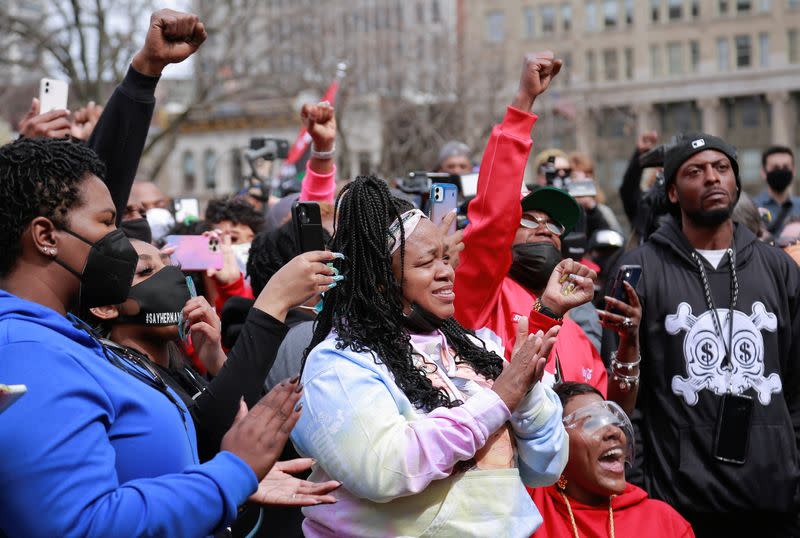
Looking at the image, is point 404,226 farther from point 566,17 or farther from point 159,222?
point 566,17

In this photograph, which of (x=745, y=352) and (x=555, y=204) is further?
(x=555, y=204)

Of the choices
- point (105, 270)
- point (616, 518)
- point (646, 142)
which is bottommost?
point (616, 518)

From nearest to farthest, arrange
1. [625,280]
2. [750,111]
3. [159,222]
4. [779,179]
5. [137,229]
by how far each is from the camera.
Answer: [625,280] < [137,229] < [159,222] < [779,179] < [750,111]

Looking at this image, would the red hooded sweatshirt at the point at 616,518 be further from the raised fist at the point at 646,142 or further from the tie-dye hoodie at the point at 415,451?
the raised fist at the point at 646,142

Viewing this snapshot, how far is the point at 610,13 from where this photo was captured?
6194cm

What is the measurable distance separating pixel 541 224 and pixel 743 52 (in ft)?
201

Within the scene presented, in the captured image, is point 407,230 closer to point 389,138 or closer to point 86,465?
point 86,465

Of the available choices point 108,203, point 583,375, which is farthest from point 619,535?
point 108,203

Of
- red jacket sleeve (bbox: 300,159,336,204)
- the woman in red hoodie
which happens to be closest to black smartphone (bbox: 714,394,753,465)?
the woman in red hoodie

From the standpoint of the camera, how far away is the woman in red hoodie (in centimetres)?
416

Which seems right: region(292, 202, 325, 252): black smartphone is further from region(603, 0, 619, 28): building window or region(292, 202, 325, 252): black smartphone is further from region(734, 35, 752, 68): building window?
region(734, 35, 752, 68): building window

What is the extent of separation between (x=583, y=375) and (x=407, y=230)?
1.52 meters

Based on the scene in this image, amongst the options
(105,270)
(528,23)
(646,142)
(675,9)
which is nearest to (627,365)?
(105,270)

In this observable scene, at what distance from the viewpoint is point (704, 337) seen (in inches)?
195
